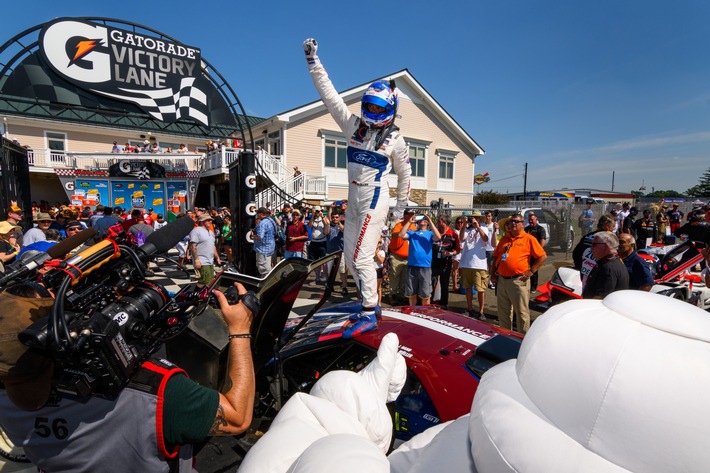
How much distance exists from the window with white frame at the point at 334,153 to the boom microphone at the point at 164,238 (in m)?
18.4

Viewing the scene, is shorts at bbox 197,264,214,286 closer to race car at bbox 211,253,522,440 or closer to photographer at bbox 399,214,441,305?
photographer at bbox 399,214,441,305

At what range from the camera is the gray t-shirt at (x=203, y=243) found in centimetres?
711

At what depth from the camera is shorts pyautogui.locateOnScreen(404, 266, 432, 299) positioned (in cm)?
598

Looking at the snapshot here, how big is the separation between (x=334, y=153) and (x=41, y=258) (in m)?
19.0

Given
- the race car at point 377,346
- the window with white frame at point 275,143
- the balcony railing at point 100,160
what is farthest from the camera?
the window with white frame at point 275,143

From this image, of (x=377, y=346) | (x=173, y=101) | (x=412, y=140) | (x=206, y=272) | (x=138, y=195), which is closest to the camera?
(x=377, y=346)

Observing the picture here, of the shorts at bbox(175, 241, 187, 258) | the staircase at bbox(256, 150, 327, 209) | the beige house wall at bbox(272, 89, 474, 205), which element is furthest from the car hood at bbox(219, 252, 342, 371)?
the beige house wall at bbox(272, 89, 474, 205)

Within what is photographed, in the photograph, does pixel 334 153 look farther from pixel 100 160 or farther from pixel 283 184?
pixel 100 160

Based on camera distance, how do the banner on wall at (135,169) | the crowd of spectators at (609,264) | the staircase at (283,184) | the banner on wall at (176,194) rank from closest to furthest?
the crowd of spectators at (609,264)
the staircase at (283,184)
the banner on wall at (135,169)
the banner on wall at (176,194)

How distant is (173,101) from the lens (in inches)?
372

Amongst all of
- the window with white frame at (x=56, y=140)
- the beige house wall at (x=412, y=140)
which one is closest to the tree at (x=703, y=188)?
the beige house wall at (x=412, y=140)

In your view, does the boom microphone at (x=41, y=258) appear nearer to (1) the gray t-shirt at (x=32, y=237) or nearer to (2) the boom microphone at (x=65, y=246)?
(2) the boom microphone at (x=65, y=246)

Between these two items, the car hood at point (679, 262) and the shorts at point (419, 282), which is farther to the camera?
the shorts at point (419, 282)

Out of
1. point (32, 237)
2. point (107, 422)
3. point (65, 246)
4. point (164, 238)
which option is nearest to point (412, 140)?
point (32, 237)
